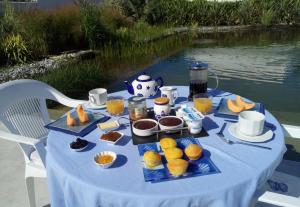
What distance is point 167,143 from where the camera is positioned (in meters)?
1.57

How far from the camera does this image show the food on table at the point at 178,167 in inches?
53.8

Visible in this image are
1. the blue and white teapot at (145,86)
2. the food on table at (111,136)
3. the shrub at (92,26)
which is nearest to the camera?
the food on table at (111,136)

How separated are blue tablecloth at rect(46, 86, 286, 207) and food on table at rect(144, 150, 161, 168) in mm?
50

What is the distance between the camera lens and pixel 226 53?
7.57 meters

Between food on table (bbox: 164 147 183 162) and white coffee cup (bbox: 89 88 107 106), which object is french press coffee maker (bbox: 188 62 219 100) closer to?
white coffee cup (bbox: 89 88 107 106)

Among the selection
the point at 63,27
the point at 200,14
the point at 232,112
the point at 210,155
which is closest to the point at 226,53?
the point at 63,27

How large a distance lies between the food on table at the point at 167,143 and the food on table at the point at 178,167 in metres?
0.17

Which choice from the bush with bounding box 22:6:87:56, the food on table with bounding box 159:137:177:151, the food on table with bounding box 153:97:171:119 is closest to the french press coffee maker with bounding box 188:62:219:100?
the food on table with bounding box 153:97:171:119

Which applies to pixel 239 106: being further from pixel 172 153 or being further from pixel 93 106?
pixel 93 106

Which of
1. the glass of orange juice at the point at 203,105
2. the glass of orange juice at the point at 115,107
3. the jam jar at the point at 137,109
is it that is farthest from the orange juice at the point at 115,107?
the glass of orange juice at the point at 203,105

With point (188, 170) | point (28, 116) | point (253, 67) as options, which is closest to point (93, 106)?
point (28, 116)

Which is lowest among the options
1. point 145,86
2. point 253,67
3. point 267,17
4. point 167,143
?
point 253,67

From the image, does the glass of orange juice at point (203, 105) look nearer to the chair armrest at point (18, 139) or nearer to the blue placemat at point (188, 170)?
the blue placemat at point (188, 170)

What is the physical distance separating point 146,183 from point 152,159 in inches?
5.1
